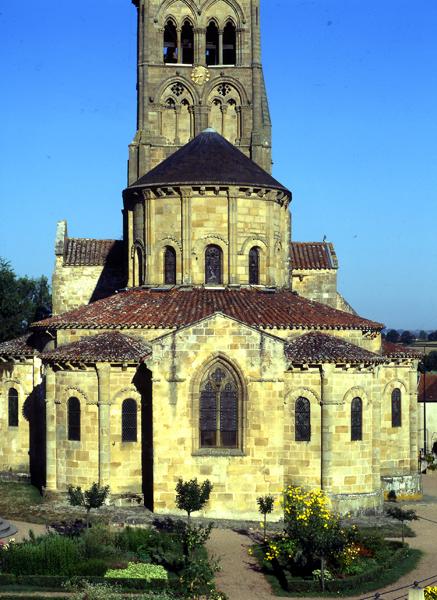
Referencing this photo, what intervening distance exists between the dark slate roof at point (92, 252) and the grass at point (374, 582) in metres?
26.9

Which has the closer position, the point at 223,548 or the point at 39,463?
the point at 223,548

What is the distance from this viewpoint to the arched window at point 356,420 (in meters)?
35.0

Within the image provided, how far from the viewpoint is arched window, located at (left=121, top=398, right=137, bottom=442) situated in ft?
116

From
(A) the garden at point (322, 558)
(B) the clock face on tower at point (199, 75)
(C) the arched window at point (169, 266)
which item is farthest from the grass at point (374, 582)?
(B) the clock face on tower at point (199, 75)

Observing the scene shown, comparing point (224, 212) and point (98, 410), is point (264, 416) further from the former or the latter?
point (224, 212)

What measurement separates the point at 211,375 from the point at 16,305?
42622 mm

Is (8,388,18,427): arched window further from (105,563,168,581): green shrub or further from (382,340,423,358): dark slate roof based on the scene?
(105,563,168,581): green shrub

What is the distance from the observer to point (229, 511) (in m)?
33.2

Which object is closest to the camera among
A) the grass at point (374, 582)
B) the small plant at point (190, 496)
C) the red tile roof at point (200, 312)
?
the grass at point (374, 582)

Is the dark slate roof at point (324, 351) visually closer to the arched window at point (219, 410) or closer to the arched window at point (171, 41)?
the arched window at point (219, 410)

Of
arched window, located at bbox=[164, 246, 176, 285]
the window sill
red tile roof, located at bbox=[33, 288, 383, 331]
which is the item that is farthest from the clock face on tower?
the window sill

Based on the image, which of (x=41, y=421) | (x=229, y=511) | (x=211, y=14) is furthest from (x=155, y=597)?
(x=211, y=14)

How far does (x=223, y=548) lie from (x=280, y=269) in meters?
17.1

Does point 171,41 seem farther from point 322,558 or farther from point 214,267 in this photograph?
point 322,558
